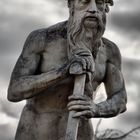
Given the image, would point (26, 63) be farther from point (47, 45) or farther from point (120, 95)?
point (120, 95)

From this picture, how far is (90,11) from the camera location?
946 cm

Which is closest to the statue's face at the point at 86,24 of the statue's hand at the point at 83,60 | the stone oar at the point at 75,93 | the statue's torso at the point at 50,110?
the statue's hand at the point at 83,60

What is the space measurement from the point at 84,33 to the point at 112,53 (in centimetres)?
69

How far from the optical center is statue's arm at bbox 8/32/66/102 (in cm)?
943

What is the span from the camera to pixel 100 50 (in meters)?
9.93

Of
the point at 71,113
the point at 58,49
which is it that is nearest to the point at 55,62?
the point at 58,49

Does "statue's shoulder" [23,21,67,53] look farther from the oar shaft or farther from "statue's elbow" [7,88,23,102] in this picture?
the oar shaft

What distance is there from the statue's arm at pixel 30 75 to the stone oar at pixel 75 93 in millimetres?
186

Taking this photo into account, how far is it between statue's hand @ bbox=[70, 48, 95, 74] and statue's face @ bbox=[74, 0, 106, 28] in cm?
32

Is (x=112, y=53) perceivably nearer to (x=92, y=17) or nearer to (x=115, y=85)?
(x=115, y=85)

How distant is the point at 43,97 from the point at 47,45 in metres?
0.60

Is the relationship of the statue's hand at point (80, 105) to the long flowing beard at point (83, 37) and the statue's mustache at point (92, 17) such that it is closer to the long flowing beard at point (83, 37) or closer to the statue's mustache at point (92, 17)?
the long flowing beard at point (83, 37)

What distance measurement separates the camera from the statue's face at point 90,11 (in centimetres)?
947

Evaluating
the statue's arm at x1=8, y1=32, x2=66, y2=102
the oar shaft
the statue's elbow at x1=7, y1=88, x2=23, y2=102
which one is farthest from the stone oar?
the statue's elbow at x1=7, y1=88, x2=23, y2=102
